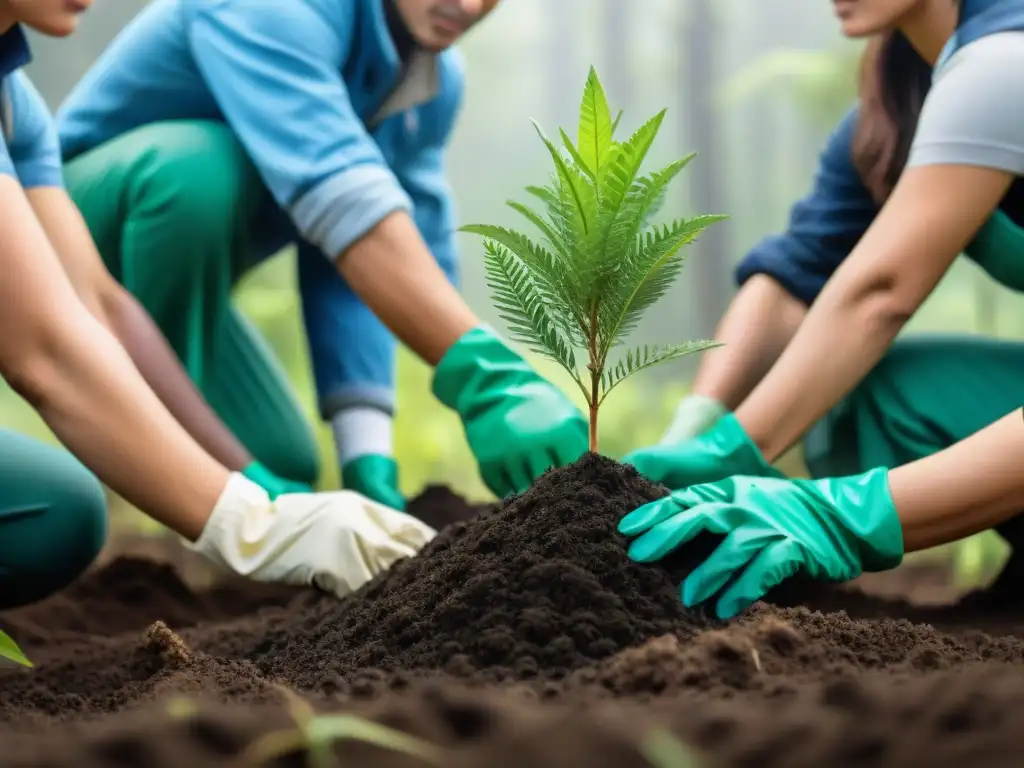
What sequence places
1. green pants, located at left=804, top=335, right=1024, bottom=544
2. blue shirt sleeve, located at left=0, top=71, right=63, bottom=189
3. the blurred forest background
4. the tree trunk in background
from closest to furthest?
1. blue shirt sleeve, located at left=0, top=71, right=63, bottom=189
2. green pants, located at left=804, top=335, right=1024, bottom=544
3. the blurred forest background
4. the tree trunk in background

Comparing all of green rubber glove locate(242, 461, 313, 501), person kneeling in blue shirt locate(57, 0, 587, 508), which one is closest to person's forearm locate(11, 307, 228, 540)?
green rubber glove locate(242, 461, 313, 501)

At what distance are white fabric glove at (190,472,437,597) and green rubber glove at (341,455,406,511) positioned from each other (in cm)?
56

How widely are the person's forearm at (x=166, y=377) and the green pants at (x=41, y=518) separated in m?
0.25

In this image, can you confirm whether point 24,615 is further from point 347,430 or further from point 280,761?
point 280,761

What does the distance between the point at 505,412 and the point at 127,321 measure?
2.22 feet

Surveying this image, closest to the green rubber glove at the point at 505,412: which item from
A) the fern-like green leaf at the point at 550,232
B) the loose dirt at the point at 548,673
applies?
the loose dirt at the point at 548,673

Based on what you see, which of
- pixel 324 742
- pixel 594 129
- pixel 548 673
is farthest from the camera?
pixel 594 129

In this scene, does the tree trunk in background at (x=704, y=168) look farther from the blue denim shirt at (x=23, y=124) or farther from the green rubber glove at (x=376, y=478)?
the blue denim shirt at (x=23, y=124)

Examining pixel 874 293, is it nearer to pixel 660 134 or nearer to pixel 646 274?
pixel 646 274

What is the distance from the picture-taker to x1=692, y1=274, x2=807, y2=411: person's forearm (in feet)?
5.94

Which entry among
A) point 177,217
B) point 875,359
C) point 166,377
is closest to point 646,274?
point 875,359

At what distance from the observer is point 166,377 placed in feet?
5.86

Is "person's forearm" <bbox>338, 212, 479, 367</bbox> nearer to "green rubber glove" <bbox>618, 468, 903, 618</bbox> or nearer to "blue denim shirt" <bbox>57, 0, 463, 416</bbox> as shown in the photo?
"blue denim shirt" <bbox>57, 0, 463, 416</bbox>

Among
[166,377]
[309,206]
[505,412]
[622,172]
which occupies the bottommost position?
[166,377]
